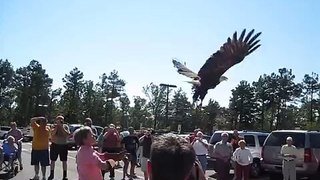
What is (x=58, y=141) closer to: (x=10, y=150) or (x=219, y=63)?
(x=10, y=150)

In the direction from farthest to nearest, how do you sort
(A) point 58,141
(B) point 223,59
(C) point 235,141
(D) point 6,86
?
(D) point 6,86, (C) point 235,141, (A) point 58,141, (B) point 223,59

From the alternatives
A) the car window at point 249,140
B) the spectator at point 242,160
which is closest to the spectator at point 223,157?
the spectator at point 242,160

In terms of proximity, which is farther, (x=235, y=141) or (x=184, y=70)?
(x=235, y=141)

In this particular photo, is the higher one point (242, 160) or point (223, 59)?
point (223, 59)

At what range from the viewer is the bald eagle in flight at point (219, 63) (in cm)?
782

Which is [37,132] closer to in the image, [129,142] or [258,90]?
[129,142]

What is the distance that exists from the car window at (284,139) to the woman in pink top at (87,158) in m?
9.69

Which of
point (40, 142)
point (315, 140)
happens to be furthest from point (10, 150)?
point (315, 140)

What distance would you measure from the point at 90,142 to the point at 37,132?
659 cm

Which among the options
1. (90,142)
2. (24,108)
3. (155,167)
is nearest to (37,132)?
(90,142)

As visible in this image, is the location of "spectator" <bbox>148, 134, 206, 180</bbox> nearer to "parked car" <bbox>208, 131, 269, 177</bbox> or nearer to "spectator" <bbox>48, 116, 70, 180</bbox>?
"spectator" <bbox>48, 116, 70, 180</bbox>

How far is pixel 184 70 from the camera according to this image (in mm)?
9227

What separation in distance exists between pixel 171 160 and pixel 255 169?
52.4 feet

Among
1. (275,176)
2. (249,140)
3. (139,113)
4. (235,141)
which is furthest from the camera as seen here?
(139,113)
